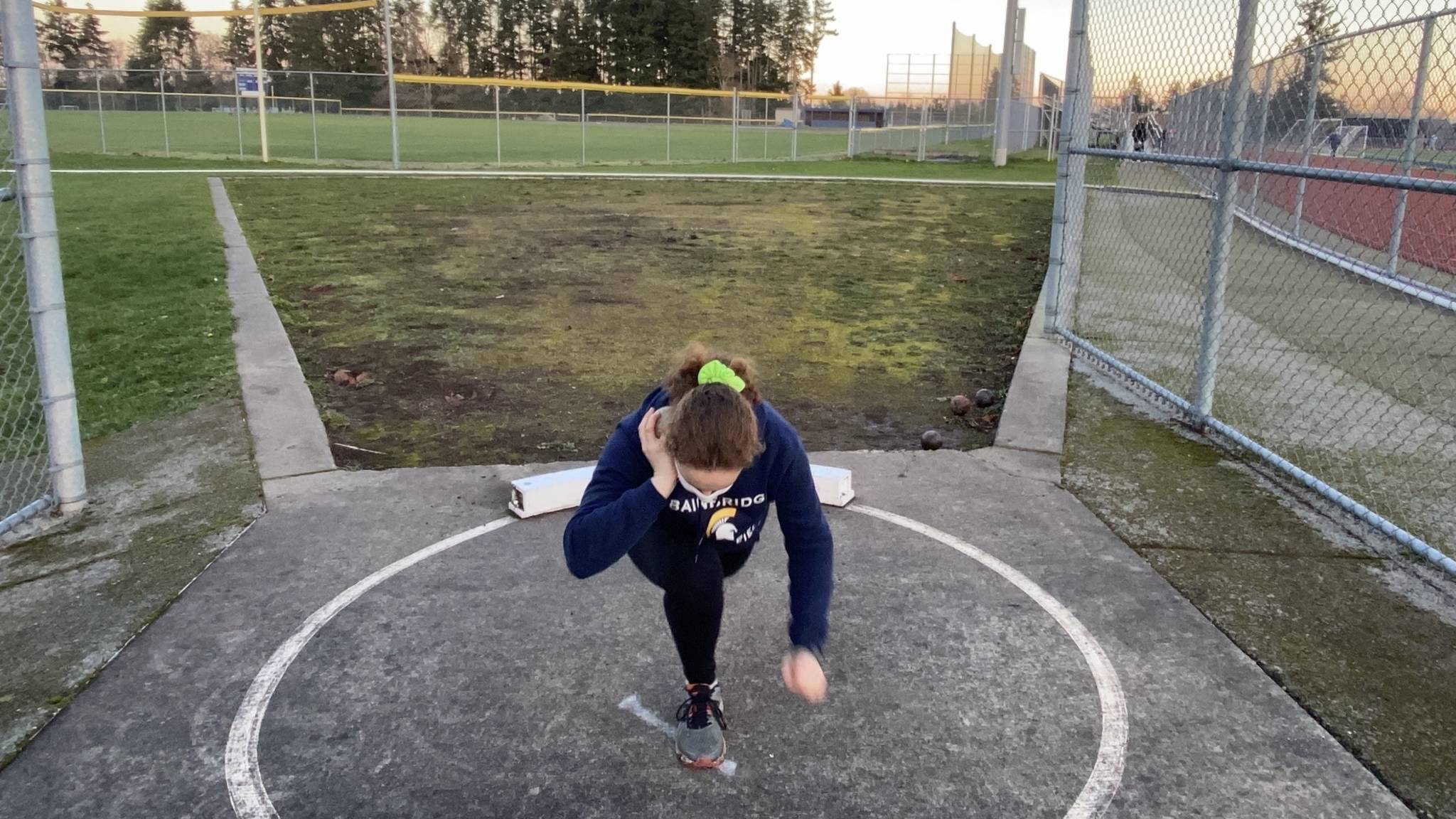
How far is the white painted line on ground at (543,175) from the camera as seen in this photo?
2223cm

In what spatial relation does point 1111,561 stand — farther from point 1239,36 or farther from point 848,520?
point 1239,36

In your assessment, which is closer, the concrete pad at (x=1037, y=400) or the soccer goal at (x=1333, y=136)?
the concrete pad at (x=1037, y=400)

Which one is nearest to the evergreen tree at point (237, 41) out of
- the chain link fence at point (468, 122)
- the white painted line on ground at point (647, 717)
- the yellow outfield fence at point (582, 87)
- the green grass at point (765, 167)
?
the chain link fence at point (468, 122)

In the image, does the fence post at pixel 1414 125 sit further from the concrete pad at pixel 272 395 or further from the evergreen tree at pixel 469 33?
the evergreen tree at pixel 469 33

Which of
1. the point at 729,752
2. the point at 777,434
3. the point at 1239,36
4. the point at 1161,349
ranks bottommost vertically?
the point at 729,752

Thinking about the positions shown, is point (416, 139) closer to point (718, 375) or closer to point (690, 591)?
point (690, 591)

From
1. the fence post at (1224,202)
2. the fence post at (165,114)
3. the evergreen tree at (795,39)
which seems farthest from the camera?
the evergreen tree at (795,39)

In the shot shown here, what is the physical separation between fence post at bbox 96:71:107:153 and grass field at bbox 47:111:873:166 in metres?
0.22

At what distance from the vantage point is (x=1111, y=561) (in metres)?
4.28

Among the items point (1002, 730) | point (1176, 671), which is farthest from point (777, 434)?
point (1176, 671)

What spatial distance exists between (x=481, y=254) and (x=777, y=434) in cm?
976

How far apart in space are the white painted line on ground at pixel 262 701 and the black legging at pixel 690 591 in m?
1.18

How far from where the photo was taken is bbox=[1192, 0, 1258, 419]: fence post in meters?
5.20

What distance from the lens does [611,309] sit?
9.29 m
